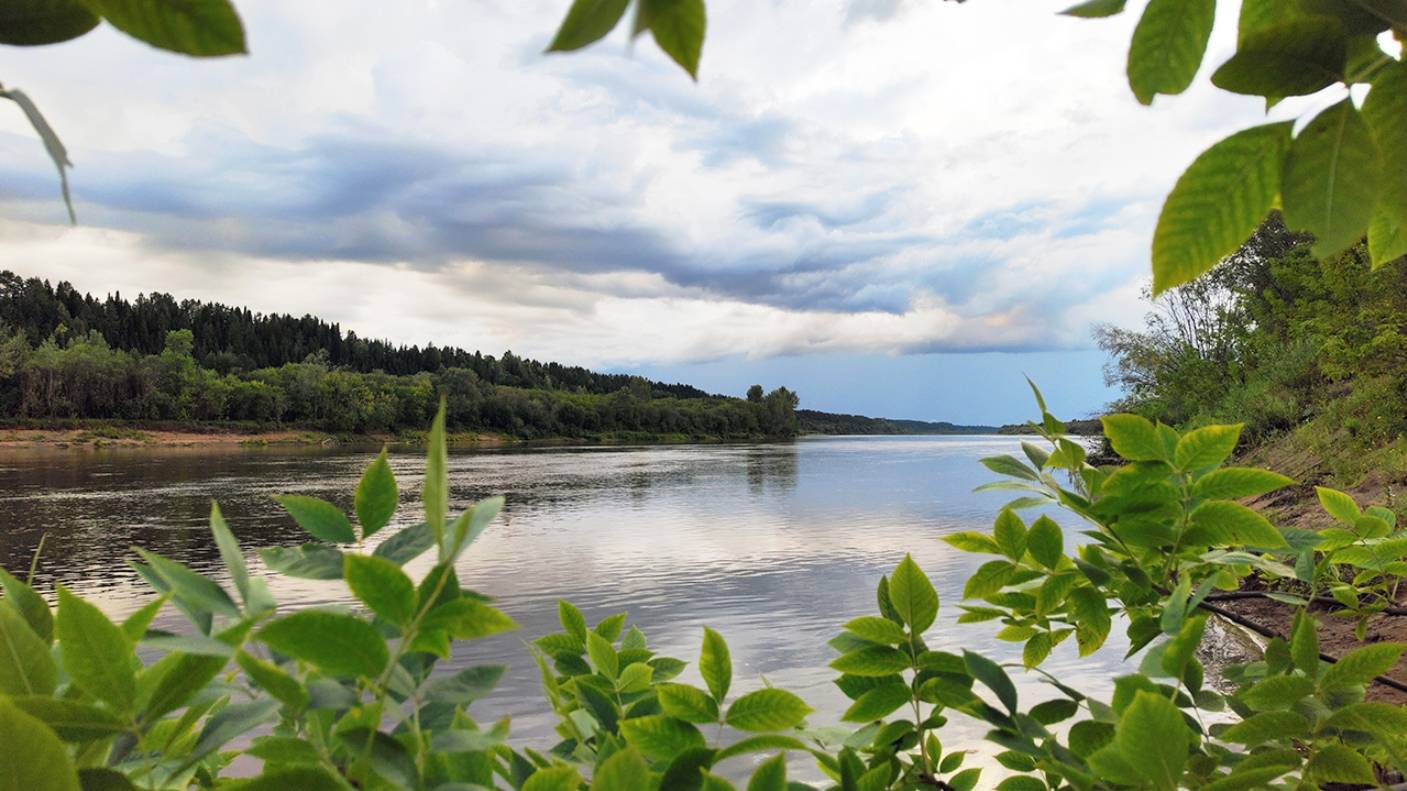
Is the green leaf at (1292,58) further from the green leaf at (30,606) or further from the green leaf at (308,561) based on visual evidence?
the green leaf at (30,606)

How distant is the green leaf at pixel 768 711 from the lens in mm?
852

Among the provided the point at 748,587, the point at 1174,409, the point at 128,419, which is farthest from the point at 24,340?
the point at 1174,409

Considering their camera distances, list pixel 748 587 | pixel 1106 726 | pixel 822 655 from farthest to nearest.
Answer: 1. pixel 748 587
2. pixel 822 655
3. pixel 1106 726

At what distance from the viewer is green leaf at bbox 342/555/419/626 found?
40 centimetres

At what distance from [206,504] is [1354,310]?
34.1 metres

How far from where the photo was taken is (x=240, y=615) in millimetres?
524

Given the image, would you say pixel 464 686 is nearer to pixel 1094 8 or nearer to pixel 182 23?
pixel 182 23

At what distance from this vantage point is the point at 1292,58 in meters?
0.52

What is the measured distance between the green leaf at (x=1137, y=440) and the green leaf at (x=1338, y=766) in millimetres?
347

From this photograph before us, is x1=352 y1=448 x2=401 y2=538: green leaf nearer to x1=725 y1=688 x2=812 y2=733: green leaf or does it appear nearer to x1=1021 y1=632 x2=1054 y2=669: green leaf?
x1=725 y1=688 x2=812 y2=733: green leaf

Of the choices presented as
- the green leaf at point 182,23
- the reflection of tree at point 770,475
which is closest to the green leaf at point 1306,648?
the green leaf at point 182,23

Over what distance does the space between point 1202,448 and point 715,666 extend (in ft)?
2.18

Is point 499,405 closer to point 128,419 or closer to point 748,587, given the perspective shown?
point 128,419

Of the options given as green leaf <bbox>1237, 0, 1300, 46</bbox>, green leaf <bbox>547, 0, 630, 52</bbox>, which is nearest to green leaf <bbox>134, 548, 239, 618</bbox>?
green leaf <bbox>547, 0, 630, 52</bbox>
